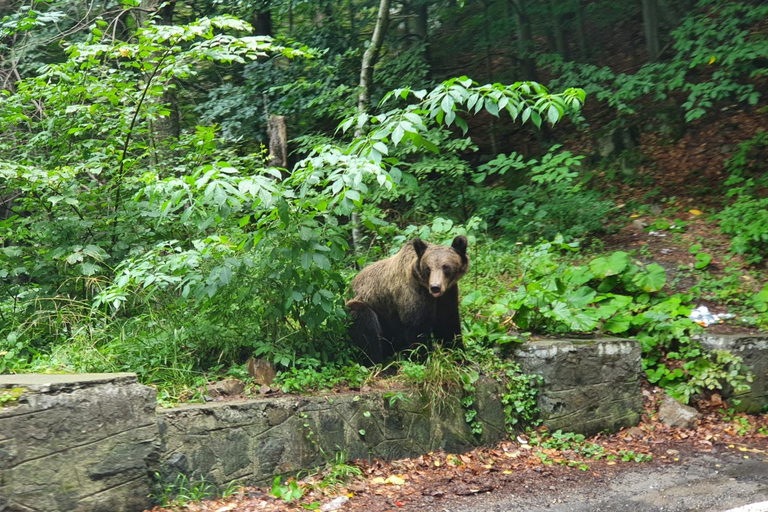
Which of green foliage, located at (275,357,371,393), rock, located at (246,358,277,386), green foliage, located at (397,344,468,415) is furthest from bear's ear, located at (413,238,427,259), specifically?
rock, located at (246,358,277,386)

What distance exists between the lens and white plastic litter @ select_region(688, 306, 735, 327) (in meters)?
8.16

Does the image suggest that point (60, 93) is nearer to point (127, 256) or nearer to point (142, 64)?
point (142, 64)

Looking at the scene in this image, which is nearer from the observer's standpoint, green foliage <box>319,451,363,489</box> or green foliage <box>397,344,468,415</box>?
green foliage <box>319,451,363,489</box>

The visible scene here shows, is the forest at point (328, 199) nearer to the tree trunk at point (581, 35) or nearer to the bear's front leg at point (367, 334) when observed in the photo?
the bear's front leg at point (367, 334)

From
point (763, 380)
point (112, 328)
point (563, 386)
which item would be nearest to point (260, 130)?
point (112, 328)

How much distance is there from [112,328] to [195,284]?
1324 mm

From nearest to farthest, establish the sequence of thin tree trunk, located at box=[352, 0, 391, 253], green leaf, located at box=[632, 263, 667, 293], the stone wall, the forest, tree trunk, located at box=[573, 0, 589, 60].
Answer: the stone wall < the forest < green leaf, located at box=[632, 263, 667, 293] < thin tree trunk, located at box=[352, 0, 391, 253] < tree trunk, located at box=[573, 0, 589, 60]

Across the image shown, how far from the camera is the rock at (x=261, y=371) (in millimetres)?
5930

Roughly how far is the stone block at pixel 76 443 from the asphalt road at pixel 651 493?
2.15 metres

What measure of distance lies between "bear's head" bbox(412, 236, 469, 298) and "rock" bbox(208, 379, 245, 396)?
186 cm

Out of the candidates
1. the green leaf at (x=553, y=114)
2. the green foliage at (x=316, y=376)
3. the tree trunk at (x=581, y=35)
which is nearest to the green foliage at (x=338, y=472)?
the green foliage at (x=316, y=376)

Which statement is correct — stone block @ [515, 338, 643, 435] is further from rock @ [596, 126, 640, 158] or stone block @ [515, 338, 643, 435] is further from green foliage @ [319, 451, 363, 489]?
rock @ [596, 126, 640, 158]

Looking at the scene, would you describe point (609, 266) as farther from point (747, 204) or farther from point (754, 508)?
point (754, 508)

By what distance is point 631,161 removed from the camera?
12906 mm
